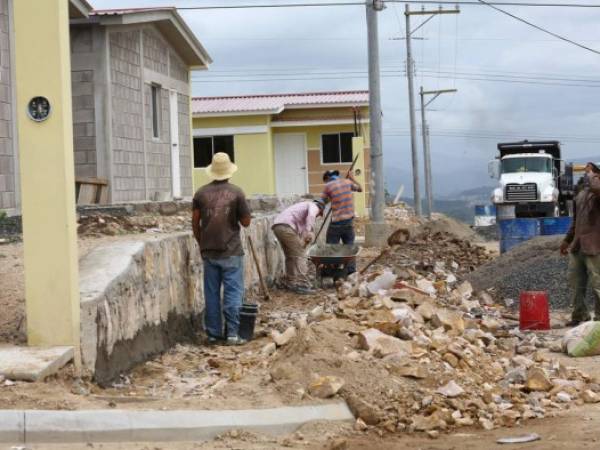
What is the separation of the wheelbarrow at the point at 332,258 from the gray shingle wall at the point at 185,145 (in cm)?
796

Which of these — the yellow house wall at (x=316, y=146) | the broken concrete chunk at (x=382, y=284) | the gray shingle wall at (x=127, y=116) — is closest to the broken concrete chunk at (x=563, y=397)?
the broken concrete chunk at (x=382, y=284)

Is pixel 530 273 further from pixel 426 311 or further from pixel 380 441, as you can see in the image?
pixel 380 441

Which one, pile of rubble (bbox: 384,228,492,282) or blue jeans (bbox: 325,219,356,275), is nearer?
blue jeans (bbox: 325,219,356,275)

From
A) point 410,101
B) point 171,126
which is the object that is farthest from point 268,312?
point 410,101

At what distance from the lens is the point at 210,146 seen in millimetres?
35500

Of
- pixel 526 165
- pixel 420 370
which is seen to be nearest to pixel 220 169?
pixel 420 370

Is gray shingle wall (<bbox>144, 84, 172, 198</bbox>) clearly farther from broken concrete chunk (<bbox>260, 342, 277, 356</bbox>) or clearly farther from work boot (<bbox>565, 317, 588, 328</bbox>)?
broken concrete chunk (<bbox>260, 342, 277, 356</bbox>)

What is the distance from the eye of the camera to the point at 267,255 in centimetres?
1552

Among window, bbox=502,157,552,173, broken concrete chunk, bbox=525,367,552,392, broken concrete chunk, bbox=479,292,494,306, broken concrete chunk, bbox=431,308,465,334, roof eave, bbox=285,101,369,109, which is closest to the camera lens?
broken concrete chunk, bbox=525,367,552,392

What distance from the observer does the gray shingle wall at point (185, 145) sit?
22594mm

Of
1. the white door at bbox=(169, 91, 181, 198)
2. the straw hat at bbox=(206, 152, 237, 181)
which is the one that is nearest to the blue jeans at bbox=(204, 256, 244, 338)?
the straw hat at bbox=(206, 152, 237, 181)

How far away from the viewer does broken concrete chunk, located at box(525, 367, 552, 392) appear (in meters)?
7.82

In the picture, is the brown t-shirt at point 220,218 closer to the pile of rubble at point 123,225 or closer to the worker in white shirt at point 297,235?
the pile of rubble at point 123,225

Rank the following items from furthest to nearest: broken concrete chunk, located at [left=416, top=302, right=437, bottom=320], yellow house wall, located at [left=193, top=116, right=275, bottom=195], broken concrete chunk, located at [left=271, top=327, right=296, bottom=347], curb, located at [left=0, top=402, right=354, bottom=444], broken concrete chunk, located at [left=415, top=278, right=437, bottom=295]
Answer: yellow house wall, located at [left=193, top=116, right=275, bottom=195] < broken concrete chunk, located at [left=415, top=278, right=437, bottom=295] < broken concrete chunk, located at [left=416, top=302, right=437, bottom=320] < broken concrete chunk, located at [left=271, top=327, right=296, bottom=347] < curb, located at [left=0, top=402, right=354, bottom=444]
